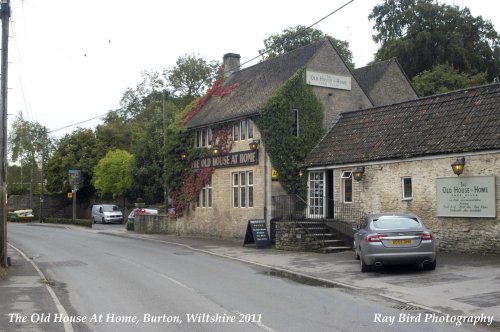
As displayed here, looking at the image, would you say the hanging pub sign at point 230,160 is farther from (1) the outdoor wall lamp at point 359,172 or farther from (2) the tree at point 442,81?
(2) the tree at point 442,81

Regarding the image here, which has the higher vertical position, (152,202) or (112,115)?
(112,115)

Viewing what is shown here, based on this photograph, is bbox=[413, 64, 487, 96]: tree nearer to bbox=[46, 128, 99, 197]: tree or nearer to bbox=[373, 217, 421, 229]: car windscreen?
bbox=[373, 217, 421, 229]: car windscreen

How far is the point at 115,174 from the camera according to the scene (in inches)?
2121

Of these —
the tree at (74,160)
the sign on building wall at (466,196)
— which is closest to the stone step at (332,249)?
the sign on building wall at (466,196)

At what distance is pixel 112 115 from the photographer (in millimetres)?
75188

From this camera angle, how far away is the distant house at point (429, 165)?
682 inches

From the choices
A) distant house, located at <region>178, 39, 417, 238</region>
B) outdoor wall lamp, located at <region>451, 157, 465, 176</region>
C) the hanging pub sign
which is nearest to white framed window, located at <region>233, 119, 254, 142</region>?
distant house, located at <region>178, 39, 417, 238</region>

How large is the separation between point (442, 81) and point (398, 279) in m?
31.5

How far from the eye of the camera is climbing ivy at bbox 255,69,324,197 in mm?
25188

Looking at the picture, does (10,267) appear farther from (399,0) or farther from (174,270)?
(399,0)

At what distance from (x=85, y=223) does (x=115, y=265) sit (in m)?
29.8

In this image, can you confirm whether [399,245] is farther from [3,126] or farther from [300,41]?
[300,41]

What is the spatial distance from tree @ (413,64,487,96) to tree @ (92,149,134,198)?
2768 cm

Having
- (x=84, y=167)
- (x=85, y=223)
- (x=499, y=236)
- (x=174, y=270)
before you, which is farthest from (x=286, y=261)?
(x=84, y=167)
